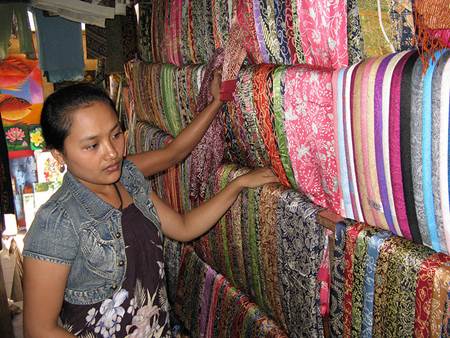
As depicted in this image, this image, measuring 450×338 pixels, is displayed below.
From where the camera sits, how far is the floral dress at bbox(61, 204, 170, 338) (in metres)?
1.39

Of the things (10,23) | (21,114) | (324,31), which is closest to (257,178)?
(324,31)

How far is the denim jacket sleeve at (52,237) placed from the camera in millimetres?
1237

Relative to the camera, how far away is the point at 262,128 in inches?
59.0

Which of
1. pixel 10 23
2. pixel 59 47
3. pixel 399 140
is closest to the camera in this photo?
pixel 399 140

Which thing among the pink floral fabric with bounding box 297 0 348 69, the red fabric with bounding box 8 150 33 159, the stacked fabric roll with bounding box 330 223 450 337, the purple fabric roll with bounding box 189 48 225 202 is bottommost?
the red fabric with bounding box 8 150 33 159

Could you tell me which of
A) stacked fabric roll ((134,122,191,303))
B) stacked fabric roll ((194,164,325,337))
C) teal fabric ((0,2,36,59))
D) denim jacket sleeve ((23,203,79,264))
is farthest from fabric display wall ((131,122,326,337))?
teal fabric ((0,2,36,59))

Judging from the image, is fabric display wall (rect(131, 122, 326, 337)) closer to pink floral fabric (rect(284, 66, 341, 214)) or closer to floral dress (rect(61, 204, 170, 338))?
pink floral fabric (rect(284, 66, 341, 214))

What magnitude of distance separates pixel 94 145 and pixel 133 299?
1.77ft

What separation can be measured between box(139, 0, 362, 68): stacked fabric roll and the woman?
468 millimetres

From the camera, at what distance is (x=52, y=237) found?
1.25 m

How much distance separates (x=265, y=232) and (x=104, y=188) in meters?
0.58

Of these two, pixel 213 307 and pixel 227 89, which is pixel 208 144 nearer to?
pixel 227 89

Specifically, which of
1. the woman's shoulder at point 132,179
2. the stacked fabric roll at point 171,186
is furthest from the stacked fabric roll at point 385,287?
the stacked fabric roll at point 171,186

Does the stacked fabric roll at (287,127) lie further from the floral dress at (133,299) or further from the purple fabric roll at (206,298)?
the purple fabric roll at (206,298)
